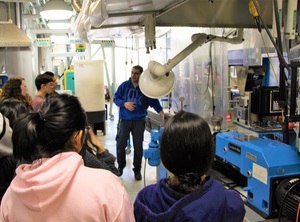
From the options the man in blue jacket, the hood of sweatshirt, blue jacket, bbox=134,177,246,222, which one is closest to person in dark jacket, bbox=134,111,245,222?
blue jacket, bbox=134,177,246,222

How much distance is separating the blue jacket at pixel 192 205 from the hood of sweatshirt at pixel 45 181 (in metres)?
0.26

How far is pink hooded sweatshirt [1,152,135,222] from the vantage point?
3.05 ft

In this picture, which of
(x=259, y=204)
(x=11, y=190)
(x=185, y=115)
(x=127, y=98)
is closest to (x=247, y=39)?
(x=127, y=98)

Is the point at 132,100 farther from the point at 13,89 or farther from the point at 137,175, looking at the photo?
the point at 13,89

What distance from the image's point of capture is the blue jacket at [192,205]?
0.90 metres

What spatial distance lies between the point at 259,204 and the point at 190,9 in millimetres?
1637

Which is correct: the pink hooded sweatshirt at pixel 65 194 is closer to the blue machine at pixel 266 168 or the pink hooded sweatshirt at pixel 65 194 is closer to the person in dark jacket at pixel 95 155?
the person in dark jacket at pixel 95 155

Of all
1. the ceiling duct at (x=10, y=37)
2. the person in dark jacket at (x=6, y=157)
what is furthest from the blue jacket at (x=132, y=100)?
the person in dark jacket at (x=6, y=157)

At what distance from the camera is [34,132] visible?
1019 millimetres

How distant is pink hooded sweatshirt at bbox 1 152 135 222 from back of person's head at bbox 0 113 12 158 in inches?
29.3

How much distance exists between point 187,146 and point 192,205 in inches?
6.8

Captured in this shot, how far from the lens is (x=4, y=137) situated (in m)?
1.65

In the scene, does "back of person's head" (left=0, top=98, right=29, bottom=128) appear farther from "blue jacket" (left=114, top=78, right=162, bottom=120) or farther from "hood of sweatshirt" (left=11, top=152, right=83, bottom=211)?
"blue jacket" (left=114, top=78, right=162, bottom=120)

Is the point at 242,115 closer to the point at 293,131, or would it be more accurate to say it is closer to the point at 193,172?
the point at 293,131
